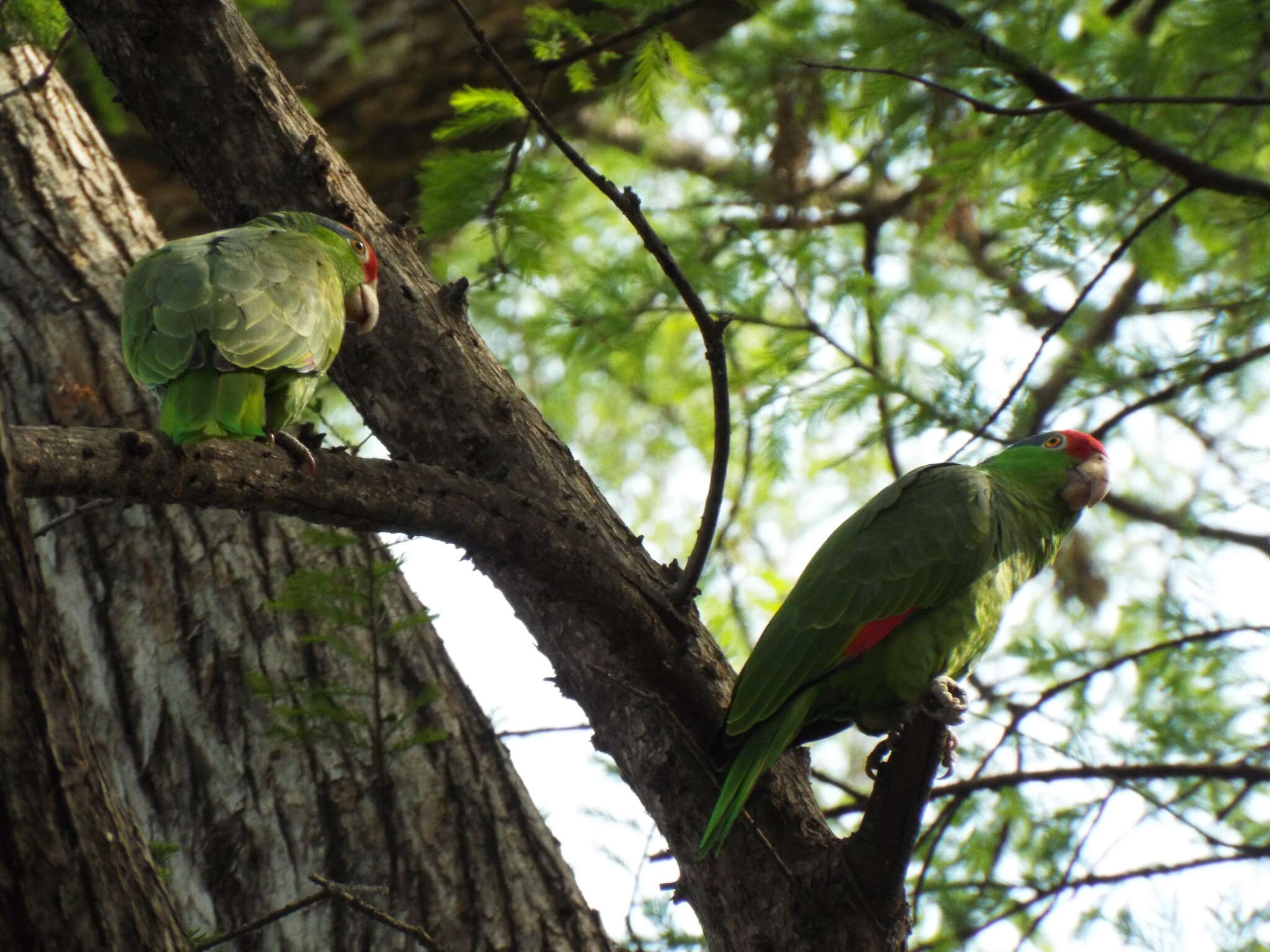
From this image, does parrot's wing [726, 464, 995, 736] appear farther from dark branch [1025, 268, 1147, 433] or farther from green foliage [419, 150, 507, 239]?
dark branch [1025, 268, 1147, 433]

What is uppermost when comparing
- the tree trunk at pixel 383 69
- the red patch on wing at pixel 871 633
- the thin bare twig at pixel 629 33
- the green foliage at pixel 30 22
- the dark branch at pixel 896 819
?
the tree trunk at pixel 383 69

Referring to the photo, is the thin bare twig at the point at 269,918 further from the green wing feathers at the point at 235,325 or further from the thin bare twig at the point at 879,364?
the thin bare twig at the point at 879,364

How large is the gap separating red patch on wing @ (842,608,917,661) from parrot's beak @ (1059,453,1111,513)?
95cm

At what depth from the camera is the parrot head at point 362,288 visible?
9.45 ft

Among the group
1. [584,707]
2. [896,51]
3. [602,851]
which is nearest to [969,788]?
[602,851]

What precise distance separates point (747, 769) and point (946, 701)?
0.64 meters

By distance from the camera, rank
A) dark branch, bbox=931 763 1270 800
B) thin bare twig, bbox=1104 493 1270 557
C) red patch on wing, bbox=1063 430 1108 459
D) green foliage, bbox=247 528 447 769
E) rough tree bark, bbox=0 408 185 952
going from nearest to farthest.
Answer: rough tree bark, bbox=0 408 185 952
green foliage, bbox=247 528 447 769
dark branch, bbox=931 763 1270 800
red patch on wing, bbox=1063 430 1108 459
thin bare twig, bbox=1104 493 1270 557

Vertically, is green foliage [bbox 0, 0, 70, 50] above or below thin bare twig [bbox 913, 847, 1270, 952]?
above

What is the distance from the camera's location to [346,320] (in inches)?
117

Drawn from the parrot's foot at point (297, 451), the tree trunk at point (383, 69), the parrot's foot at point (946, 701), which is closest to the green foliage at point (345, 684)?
the parrot's foot at point (297, 451)

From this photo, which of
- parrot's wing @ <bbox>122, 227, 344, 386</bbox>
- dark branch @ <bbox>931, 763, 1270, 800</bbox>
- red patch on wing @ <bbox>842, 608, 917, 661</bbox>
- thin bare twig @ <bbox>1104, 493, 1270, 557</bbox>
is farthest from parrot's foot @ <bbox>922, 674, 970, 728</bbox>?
thin bare twig @ <bbox>1104, 493, 1270, 557</bbox>

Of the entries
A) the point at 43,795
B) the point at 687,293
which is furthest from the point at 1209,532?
the point at 43,795

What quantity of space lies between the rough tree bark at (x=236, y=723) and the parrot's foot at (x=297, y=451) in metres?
0.58

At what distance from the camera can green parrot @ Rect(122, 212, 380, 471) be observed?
94.3 inches
